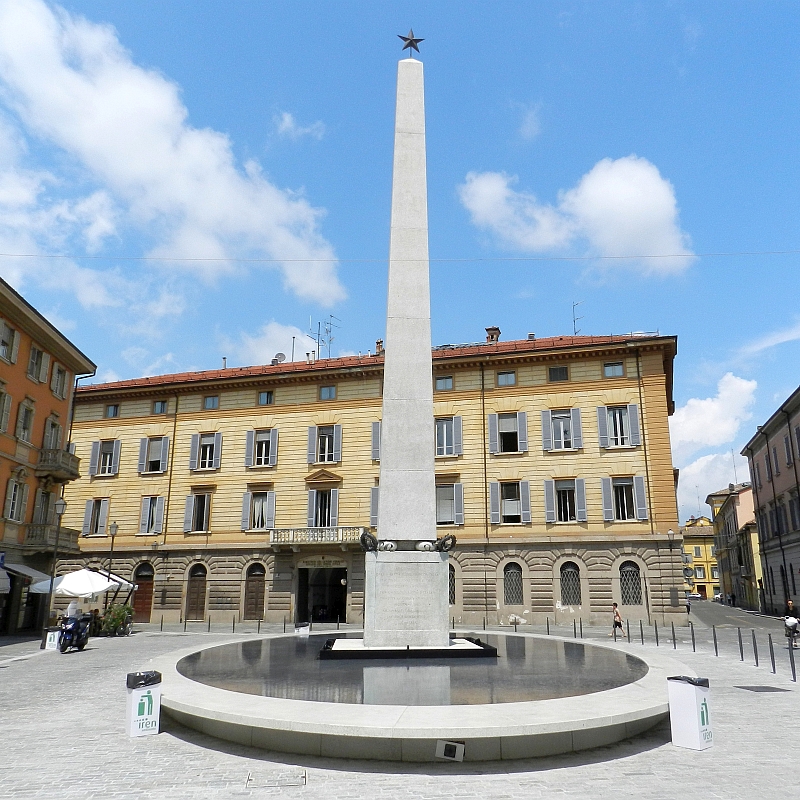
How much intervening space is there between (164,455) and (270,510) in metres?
7.16

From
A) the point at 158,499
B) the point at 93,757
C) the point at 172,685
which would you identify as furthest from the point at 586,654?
the point at 158,499

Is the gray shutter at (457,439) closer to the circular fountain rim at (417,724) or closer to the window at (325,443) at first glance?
the window at (325,443)

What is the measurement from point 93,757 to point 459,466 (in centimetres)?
2608

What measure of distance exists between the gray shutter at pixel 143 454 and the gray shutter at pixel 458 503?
17.3 meters

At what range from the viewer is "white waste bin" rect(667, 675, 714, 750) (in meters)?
7.74

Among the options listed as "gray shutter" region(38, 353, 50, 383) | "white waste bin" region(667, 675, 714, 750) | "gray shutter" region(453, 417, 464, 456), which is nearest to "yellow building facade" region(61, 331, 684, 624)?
"gray shutter" region(453, 417, 464, 456)

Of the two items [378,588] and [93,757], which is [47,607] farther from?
[93,757]

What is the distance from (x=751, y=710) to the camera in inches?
410

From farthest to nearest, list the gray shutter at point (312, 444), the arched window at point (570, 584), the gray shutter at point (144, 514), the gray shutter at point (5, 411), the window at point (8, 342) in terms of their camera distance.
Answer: the gray shutter at point (144, 514) < the gray shutter at point (312, 444) < the arched window at point (570, 584) < the window at point (8, 342) < the gray shutter at point (5, 411)

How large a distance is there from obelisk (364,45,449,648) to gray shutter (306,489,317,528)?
20339 mm

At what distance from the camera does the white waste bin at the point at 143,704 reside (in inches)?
332

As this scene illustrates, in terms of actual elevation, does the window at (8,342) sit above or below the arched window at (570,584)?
above

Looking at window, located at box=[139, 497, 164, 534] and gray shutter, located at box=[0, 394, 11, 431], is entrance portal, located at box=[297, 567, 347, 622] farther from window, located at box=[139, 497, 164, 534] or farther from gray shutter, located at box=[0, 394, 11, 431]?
gray shutter, located at box=[0, 394, 11, 431]

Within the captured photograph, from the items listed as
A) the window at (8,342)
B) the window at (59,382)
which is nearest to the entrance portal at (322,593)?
the window at (59,382)
